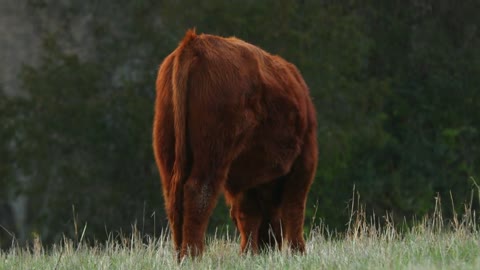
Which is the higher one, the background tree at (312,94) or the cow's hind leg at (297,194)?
the cow's hind leg at (297,194)

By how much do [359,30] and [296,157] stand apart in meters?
11.2

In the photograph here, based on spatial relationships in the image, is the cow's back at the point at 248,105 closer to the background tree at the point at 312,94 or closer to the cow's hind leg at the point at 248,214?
the cow's hind leg at the point at 248,214

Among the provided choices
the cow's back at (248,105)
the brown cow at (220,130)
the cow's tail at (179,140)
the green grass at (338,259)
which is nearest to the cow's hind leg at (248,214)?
the brown cow at (220,130)

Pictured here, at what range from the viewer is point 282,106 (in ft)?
22.5

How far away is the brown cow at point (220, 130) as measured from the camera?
6.14 metres

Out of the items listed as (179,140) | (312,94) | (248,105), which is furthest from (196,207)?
(312,94)

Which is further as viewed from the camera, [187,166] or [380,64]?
[380,64]

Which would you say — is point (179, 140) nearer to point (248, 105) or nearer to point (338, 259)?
point (248, 105)

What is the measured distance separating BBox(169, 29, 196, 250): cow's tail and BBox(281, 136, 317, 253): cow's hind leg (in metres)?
1.16

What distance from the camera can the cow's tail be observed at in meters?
6.13

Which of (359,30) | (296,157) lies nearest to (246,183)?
(296,157)

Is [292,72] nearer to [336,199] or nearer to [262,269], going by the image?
[262,269]

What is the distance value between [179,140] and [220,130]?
273mm

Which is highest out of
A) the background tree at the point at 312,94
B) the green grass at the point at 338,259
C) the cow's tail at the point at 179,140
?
the cow's tail at the point at 179,140
